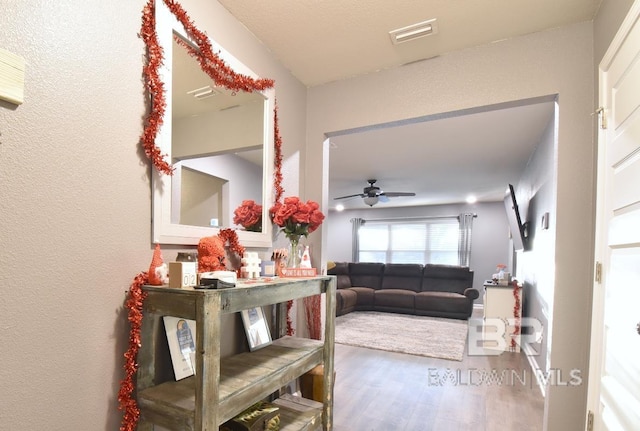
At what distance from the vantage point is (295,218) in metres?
1.74

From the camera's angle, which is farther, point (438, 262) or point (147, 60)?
point (438, 262)

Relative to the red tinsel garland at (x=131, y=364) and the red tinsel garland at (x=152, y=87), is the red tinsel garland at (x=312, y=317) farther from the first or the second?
the red tinsel garland at (x=152, y=87)

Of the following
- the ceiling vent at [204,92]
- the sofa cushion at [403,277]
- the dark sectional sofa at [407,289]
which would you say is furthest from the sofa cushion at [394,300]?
the ceiling vent at [204,92]

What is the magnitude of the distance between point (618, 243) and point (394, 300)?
5.29m

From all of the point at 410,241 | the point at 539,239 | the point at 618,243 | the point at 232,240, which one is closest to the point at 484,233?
the point at 410,241

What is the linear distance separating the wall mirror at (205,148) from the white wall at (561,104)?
3.31 feet

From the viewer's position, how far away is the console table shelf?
0.96 m

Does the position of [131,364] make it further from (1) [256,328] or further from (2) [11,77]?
(2) [11,77]

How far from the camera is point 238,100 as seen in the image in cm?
171

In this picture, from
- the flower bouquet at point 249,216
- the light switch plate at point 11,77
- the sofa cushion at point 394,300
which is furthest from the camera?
the sofa cushion at point 394,300

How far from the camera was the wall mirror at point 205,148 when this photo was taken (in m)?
1.28

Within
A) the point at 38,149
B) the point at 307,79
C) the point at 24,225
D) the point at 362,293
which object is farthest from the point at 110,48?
the point at 362,293

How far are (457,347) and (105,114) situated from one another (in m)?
4.34

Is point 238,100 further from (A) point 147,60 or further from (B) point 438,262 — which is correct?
(B) point 438,262
